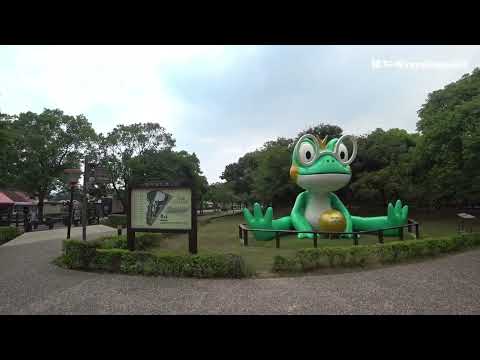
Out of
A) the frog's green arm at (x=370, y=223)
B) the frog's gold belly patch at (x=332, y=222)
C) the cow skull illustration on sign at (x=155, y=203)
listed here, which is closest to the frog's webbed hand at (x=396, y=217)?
the frog's green arm at (x=370, y=223)

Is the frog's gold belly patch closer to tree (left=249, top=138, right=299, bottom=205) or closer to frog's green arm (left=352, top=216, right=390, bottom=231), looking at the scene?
frog's green arm (left=352, top=216, right=390, bottom=231)

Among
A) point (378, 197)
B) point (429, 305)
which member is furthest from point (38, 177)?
point (378, 197)

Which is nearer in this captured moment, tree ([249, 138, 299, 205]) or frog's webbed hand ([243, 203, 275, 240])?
frog's webbed hand ([243, 203, 275, 240])

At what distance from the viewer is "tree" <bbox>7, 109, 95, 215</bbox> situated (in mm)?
23766

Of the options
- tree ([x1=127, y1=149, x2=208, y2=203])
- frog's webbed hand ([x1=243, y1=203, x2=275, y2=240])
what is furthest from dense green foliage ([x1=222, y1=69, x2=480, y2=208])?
frog's webbed hand ([x1=243, y1=203, x2=275, y2=240])

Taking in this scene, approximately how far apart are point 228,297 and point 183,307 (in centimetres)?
81

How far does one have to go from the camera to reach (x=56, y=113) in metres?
26.8

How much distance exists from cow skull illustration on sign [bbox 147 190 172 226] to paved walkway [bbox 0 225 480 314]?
1724 mm

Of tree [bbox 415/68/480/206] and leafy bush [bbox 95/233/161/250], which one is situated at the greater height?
tree [bbox 415/68/480/206]

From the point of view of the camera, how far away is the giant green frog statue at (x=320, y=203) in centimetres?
1151

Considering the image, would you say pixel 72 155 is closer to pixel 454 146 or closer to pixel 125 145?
pixel 125 145

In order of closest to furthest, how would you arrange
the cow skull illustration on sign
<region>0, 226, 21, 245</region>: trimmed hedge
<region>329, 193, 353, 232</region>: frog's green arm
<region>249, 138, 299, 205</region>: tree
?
the cow skull illustration on sign → <region>329, 193, 353, 232</region>: frog's green arm → <region>0, 226, 21, 245</region>: trimmed hedge → <region>249, 138, 299, 205</region>: tree

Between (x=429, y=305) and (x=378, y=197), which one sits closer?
(x=429, y=305)
